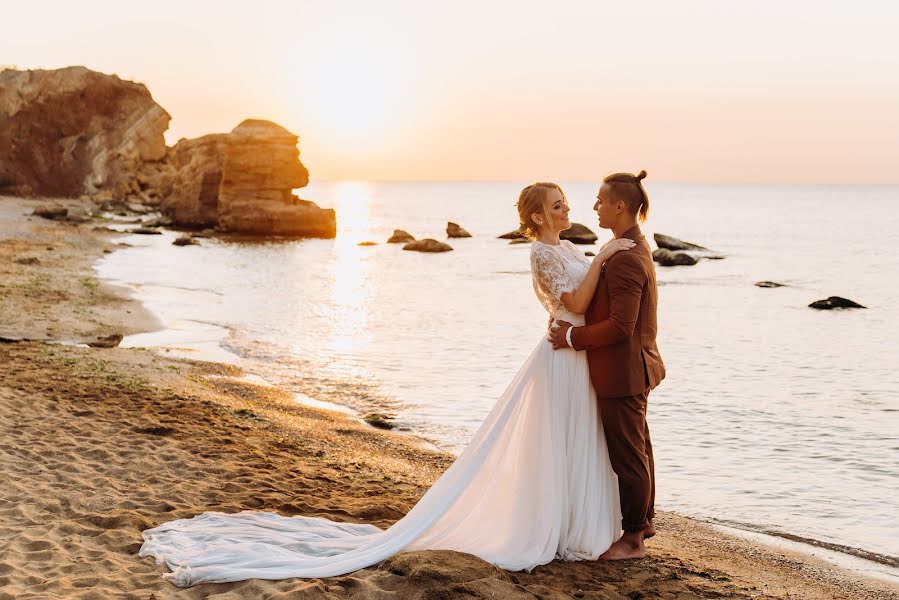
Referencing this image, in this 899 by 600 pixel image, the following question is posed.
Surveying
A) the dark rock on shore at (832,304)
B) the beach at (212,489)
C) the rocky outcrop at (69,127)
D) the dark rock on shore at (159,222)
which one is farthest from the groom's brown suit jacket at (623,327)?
the rocky outcrop at (69,127)

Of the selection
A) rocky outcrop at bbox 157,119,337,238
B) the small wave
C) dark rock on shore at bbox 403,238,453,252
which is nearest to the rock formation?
rocky outcrop at bbox 157,119,337,238

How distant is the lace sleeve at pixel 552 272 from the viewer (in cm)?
562

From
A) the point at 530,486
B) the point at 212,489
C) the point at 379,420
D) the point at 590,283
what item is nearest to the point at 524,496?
the point at 530,486

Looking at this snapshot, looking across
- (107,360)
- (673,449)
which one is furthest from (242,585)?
(107,360)

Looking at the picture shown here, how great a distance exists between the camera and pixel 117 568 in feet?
17.5

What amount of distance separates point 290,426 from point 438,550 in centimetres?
504

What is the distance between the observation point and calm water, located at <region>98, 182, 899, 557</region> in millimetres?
9492

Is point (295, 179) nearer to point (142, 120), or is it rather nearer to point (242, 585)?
point (142, 120)

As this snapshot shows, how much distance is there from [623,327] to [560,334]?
17.4 inches

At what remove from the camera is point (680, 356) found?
18.1 meters

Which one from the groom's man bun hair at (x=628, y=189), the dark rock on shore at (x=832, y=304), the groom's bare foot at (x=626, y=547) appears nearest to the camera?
the groom's man bun hair at (x=628, y=189)

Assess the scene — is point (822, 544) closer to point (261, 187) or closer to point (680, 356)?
point (680, 356)

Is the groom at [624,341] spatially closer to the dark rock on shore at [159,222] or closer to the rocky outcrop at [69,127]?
the dark rock on shore at [159,222]

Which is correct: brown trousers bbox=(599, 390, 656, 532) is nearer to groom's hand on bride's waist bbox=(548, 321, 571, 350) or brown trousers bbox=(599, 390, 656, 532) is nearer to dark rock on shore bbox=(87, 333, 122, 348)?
groom's hand on bride's waist bbox=(548, 321, 571, 350)
